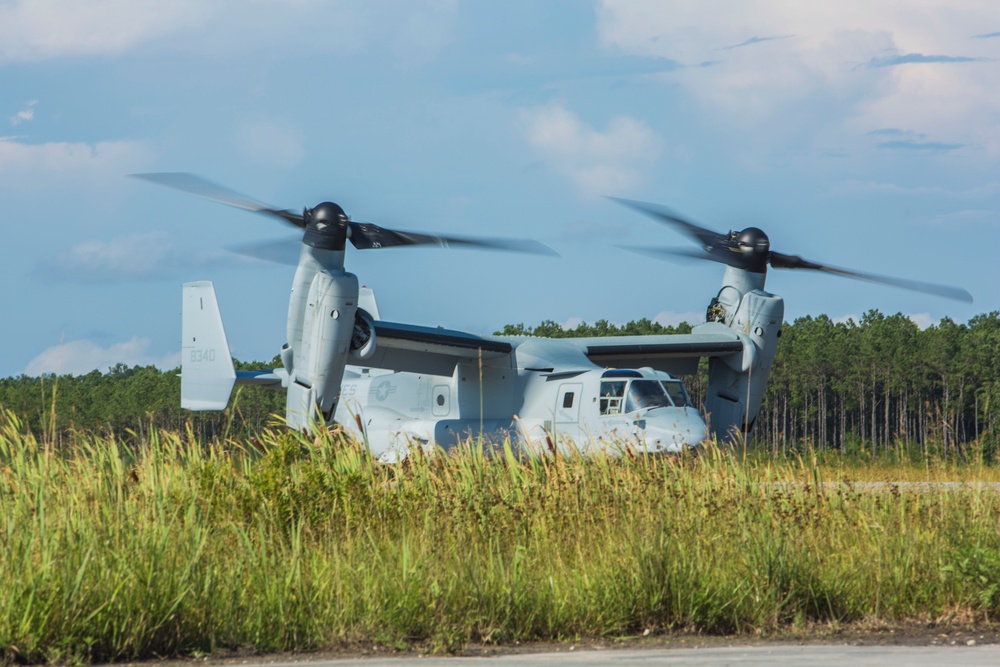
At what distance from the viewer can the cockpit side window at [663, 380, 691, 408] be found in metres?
17.9

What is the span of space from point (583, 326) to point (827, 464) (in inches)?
3073

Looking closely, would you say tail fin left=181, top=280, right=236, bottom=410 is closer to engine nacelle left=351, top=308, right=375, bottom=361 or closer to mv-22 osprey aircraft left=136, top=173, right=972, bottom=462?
mv-22 osprey aircraft left=136, top=173, right=972, bottom=462

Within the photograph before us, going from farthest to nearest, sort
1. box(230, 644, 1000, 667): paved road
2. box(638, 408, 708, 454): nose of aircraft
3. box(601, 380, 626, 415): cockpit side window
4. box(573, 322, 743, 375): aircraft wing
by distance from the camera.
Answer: box(573, 322, 743, 375): aircraft wing → box(601, 380, 626, 415): cockpit side window → box(638, 408, 708, 454): nose of aircraft → box(230, 644, 1000, 667): paved road

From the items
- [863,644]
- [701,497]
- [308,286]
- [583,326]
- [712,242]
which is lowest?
[863,644]

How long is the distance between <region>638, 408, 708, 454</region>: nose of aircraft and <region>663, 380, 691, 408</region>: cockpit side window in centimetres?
31

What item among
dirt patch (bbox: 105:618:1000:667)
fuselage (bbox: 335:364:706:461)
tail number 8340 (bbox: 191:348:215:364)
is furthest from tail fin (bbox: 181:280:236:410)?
dirt patch (bbox: 105:618:1000:667)

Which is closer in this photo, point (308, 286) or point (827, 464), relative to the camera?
point (827, 464)

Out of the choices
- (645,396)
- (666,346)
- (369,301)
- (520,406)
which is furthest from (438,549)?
(369,301)

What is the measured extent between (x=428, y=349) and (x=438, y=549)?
1472 cm

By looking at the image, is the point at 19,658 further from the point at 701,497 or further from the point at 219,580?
the point at 701,497

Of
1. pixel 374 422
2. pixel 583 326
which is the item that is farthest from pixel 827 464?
pixel 583 326

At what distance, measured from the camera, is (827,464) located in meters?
9.58

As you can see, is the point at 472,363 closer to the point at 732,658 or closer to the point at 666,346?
the point at 666,346

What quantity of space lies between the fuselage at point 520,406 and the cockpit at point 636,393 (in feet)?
0.06
